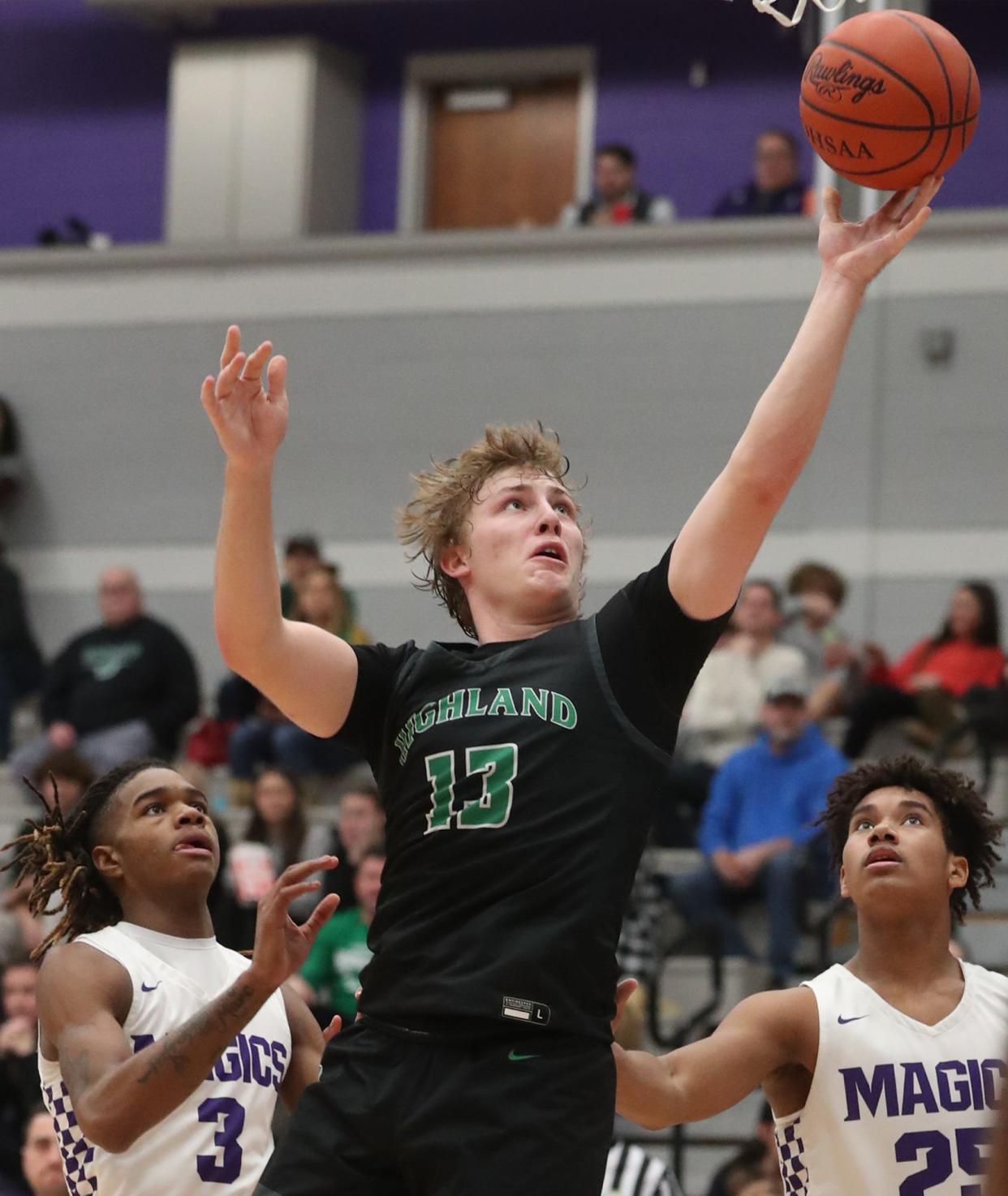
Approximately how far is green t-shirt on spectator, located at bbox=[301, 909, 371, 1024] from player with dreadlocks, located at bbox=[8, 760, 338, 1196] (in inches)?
133

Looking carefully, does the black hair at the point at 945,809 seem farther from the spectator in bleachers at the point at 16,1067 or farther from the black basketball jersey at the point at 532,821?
the spectator in bleachers at the point at 16,1067

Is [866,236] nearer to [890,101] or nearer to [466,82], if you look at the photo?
[890,101]

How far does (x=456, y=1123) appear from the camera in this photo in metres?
3.39

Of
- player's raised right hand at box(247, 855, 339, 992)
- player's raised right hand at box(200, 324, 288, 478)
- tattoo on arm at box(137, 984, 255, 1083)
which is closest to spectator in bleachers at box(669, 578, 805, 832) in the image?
tattoo on arm at box(137, 984, 255, 1083)

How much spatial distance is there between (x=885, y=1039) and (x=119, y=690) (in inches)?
290

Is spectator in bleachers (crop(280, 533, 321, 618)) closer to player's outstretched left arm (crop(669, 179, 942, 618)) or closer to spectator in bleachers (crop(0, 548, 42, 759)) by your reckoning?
spectator in bleachers (crop(0, 548, 42, 759))

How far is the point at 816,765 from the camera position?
30.2 feet

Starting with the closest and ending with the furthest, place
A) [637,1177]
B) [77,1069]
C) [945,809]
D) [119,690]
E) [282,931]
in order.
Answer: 1. [282,931]
2. [77,1069]
3. [945,809]
4. [637,1177]
5. [119,690]

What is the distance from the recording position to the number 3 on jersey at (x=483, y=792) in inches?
140

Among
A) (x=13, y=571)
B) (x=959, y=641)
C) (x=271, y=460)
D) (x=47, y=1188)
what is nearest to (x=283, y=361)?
(x=271, y=460)

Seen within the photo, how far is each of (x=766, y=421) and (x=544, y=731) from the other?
0.66 meters

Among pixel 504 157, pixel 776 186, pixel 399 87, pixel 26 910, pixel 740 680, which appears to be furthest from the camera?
pixel 399 87

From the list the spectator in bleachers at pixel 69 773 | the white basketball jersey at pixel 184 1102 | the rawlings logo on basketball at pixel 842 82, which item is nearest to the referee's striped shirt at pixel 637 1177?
the white basketball jersey at pixel 184 1102

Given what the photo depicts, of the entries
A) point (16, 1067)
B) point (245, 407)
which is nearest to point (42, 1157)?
point (16, 1067)
